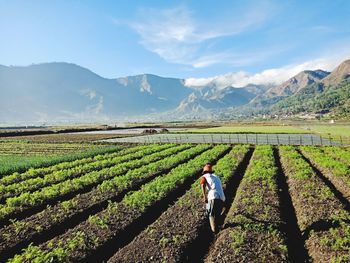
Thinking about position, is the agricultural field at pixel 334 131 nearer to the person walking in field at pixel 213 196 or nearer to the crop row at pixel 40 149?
the crop row at pixel 40 149

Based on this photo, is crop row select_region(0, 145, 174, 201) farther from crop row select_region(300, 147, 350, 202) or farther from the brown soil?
crop row select_region(300, 147, 350, 202)

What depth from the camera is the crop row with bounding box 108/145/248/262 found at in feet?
34.0

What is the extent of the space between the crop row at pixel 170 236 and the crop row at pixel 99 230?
3.50 ft

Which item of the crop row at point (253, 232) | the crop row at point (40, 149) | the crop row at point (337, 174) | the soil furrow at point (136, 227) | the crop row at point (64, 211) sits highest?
the crop row at point (40, 149)

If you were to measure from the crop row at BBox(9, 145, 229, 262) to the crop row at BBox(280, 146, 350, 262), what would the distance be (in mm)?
7085

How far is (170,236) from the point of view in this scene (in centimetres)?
1188

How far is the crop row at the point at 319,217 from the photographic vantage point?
10.4 metres

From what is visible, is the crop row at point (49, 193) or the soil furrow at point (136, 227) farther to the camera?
the crop row at point (49, 193)

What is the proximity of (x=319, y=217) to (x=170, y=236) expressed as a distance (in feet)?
21.8

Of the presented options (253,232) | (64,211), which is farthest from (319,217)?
(64,211)

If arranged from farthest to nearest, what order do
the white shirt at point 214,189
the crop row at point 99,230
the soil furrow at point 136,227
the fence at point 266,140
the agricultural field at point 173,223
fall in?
the fence at point 266,140 < the white shirt at point 214,189 < the soil furrow at point 136,227 < the agricultural field at point 173,223 < the crop row at point 99,230

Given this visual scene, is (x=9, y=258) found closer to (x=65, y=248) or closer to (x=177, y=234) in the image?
(x=65, y=248)

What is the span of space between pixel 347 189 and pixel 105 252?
15112mm

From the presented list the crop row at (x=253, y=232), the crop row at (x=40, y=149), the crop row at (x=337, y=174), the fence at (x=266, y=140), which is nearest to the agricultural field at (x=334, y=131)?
the fence at (x=266, y=140)
